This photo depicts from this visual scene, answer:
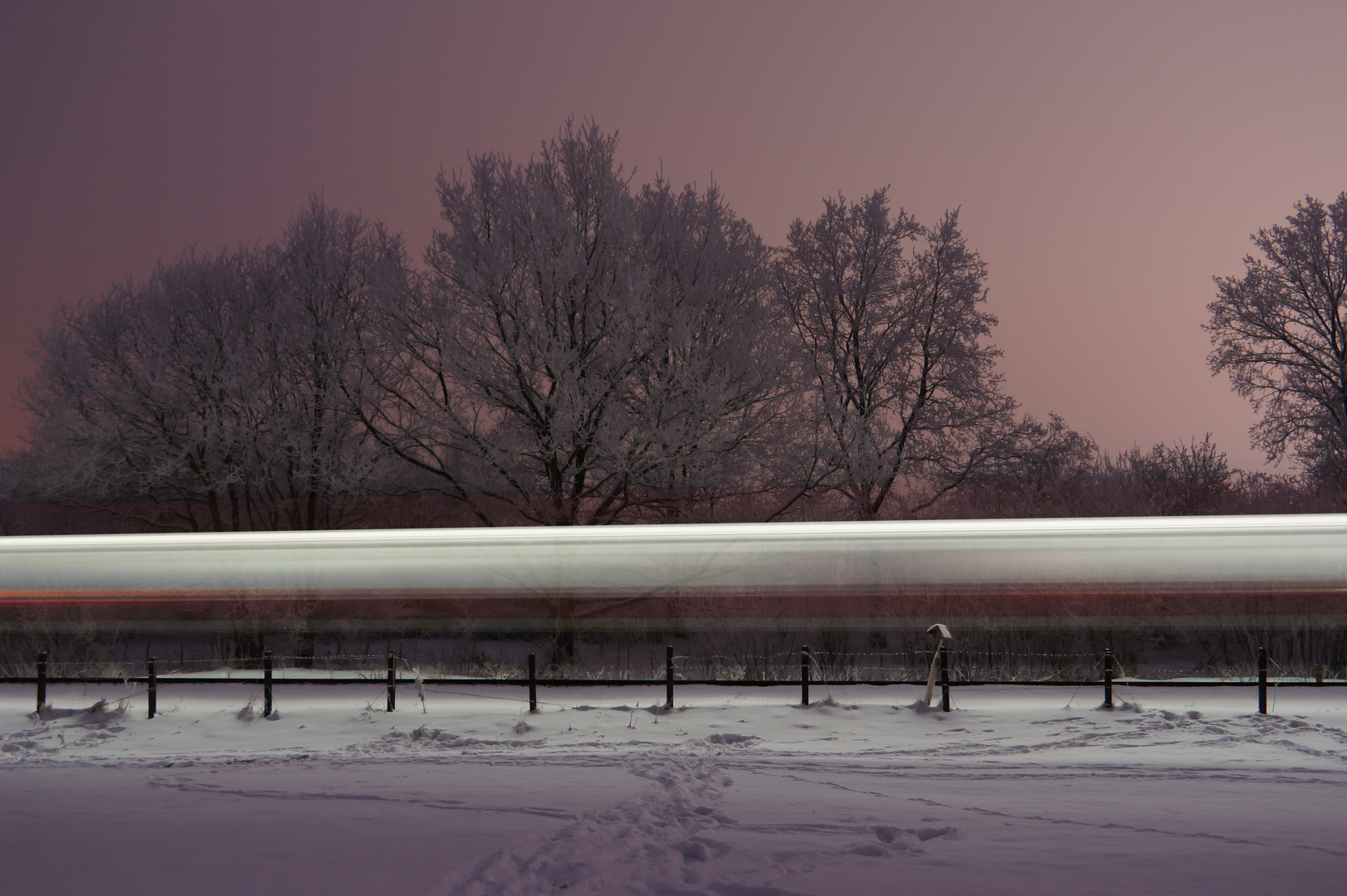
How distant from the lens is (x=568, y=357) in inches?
530

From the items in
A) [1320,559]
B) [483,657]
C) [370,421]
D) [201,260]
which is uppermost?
[201,260]

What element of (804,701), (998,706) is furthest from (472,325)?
(998,706)

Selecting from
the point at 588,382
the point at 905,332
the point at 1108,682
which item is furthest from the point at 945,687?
the point at 905,332

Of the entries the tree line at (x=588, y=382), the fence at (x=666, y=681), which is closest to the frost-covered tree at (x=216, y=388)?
the tree line at (x=588, y=382)

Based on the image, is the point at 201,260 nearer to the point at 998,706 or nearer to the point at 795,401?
the point at 795,401

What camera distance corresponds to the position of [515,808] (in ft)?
17.4

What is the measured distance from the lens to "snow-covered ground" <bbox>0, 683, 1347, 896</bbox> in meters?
4.13

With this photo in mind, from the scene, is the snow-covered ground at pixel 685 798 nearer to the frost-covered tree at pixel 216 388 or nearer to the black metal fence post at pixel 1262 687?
the black metal fence post at pixel 1262 687

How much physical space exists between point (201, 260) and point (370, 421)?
6.32m

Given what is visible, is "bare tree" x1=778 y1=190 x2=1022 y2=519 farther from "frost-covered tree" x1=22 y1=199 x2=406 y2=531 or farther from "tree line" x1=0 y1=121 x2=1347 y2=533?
"frost-covered tree" x1=22 y1=199 x2=406 y2=531

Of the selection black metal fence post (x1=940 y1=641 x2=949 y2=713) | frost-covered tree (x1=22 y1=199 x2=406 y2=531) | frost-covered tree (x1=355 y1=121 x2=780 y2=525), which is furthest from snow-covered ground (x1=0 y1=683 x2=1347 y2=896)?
frost-covered tree (x1=22 y1=199 x2=406 y2=531)

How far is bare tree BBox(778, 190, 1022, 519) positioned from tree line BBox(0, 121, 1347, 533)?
6 cm

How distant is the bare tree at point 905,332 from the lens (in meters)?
19.7

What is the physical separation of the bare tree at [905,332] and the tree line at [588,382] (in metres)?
0.06
